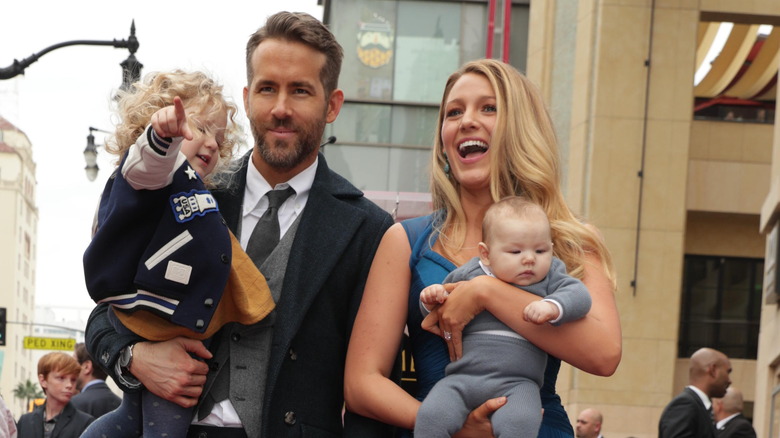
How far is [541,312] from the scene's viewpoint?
473cm

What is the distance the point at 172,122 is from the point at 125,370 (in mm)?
1019

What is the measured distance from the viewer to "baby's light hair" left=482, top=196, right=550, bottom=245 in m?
4.95

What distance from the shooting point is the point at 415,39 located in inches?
1288

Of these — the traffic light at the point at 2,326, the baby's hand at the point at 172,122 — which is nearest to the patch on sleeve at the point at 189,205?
the baby's hand at the point at 172,122

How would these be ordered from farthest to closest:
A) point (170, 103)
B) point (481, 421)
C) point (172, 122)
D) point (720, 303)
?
point (720, 303) < point (170, 103) < point (481, 421) < point (172, 122)

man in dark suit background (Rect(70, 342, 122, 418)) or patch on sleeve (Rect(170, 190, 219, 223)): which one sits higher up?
patch on sleeve (Rect(170, 190, 219, 223))

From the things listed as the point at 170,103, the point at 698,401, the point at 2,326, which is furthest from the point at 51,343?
the point at 170,103

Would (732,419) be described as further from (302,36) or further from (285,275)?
(302,36)

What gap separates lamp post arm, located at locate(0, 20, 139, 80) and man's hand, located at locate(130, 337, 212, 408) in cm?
1675

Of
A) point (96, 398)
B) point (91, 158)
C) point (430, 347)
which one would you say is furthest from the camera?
point (91, 158)

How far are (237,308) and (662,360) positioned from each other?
90.2 feet

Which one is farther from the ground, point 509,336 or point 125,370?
point 509,336

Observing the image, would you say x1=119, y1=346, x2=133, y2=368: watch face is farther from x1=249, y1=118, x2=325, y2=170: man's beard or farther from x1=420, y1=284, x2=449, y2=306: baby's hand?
x1=420, y1=284, x2=449, y2=306: baby's hand

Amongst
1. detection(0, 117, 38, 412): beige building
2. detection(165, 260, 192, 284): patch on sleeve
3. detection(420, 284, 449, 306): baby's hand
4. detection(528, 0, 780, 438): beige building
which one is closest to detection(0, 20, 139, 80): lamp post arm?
detection(528, 0, 780, 438): beige building
